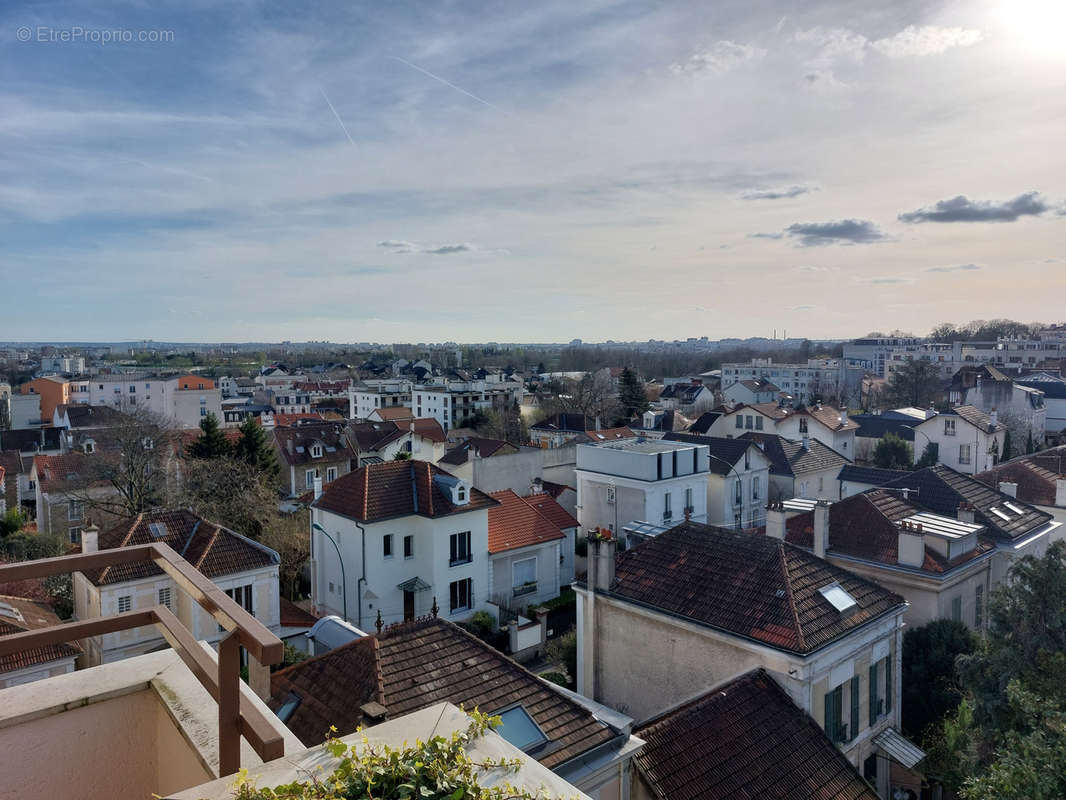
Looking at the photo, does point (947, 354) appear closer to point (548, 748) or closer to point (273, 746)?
point (548, 748)

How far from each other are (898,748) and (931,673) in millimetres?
2771

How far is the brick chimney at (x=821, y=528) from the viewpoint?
57.0ft

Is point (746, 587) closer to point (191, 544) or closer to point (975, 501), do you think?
point (975, 501)

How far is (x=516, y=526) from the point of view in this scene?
1020 inches

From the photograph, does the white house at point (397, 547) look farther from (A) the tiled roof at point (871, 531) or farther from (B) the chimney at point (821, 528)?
(B) the chimney at point (821, 528)

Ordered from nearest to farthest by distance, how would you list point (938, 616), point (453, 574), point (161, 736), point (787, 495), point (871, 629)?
point (161, 736), point (871, 629), point (938, 616), point (453, 574), point (787, 495)

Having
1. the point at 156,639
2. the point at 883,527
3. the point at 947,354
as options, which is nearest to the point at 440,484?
the point at 156,639

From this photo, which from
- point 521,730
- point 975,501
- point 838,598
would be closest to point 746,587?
point 838,598

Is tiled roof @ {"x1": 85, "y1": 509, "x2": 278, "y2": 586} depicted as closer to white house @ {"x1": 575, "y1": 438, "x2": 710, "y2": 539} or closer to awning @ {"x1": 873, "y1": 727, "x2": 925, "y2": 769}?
white house @ {"x1": 575, "y1": 438, "x2": 710, "y2": 539}

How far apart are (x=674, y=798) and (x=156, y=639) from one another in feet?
51.8

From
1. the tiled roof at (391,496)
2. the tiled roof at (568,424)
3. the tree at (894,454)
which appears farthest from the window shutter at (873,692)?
the tiled roof at (568,424)

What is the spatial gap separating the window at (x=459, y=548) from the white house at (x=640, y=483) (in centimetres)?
648

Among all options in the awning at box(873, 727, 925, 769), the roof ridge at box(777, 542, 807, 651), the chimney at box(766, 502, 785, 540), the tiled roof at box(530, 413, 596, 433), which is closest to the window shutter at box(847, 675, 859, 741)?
the awning at box(873, 727, 925, 769)

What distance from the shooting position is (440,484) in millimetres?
23594
